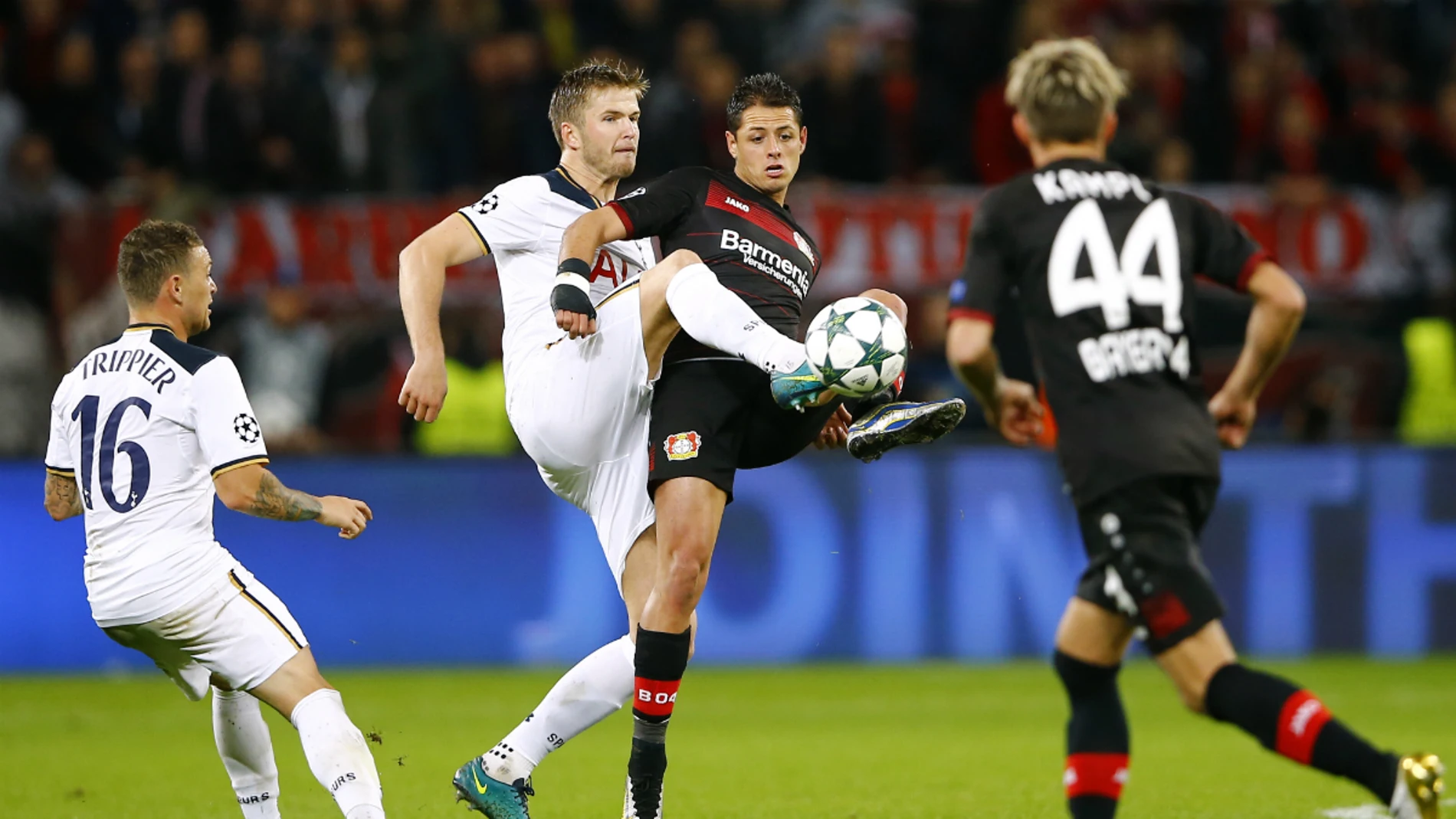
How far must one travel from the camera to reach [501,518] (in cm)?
1088

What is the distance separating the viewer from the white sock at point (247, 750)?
4.99m

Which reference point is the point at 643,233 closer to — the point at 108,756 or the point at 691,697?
the point at 108,756

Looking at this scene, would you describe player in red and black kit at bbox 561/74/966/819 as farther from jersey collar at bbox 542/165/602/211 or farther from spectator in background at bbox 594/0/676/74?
spectator in background at bbox 594/0/676/74

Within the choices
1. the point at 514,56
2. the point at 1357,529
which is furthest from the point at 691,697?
the point at 514,56

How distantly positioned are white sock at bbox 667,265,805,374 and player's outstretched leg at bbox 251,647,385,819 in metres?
1.39

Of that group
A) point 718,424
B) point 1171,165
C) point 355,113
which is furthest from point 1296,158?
point 718,424

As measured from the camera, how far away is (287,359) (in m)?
11.9

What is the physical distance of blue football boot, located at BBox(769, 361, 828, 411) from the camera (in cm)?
492

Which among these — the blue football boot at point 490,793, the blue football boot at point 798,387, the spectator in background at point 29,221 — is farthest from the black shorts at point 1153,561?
the spectator in background at point 29,221

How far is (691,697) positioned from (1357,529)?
4.25 m

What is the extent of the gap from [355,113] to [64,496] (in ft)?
27.0

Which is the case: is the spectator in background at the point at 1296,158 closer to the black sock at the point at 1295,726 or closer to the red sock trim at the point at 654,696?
the red sock trim at the point at 654,696

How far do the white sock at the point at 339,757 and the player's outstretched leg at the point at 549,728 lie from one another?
65 centimetres

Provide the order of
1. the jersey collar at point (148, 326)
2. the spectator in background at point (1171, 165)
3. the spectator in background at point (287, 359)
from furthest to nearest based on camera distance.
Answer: the spectator in background at point (1171, 165), the spectator in background at point (287, 359), the jersey collar at point (148, 326)
